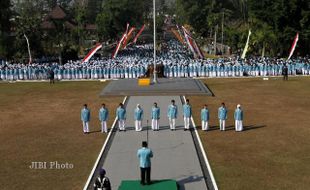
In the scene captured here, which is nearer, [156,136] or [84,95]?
[156,136]

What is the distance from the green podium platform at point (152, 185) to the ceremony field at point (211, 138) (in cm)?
136

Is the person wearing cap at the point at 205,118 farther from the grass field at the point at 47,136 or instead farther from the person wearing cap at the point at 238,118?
the grass field at the point at 47,136

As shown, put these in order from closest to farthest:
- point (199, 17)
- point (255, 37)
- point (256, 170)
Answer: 1. point (256, 170)
2. point (255, 37)
3. point (199, 17)

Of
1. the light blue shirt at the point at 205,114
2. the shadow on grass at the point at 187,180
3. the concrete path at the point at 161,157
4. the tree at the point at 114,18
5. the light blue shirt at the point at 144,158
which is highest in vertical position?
the tree at the point at 114,18

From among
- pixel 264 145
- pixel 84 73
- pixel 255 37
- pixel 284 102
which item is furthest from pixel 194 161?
pixel 255 37

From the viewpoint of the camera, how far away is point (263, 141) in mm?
17906

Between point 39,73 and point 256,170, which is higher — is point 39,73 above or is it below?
above

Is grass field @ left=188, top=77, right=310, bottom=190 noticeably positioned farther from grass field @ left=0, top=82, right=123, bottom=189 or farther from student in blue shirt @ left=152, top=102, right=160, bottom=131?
grass field @ left=0, top=82, right=123, bottom=189

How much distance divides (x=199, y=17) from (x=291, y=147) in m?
87.4

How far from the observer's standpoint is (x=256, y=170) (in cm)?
1434

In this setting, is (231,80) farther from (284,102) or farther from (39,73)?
(39,73)

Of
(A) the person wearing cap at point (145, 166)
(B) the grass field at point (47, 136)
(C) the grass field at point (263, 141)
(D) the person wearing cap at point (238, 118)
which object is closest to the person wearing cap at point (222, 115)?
(C) the grass field at point (263, 141)

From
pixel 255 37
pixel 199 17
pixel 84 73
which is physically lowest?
pixel 84 73

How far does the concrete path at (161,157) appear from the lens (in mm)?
13625
